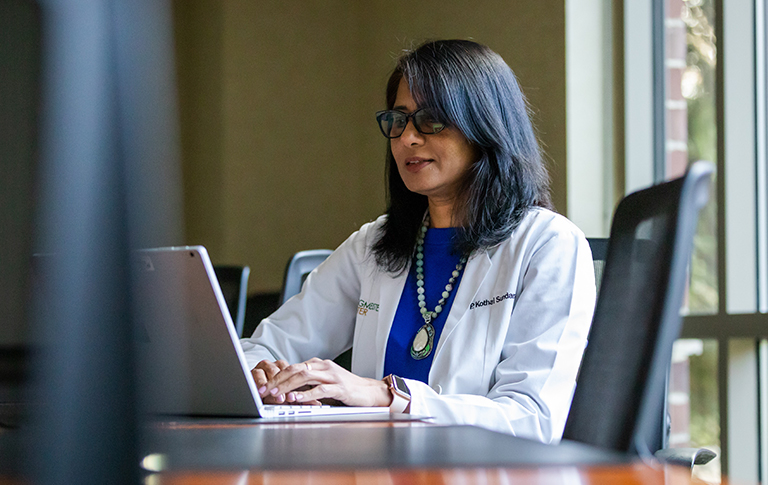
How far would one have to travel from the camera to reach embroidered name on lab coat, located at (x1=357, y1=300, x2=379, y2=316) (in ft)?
5.38

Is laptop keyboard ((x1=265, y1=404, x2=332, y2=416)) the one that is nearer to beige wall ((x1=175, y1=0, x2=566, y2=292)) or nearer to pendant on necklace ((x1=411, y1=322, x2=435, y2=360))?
pendant on necklace ((x1=411, y1=322, x2=435, y2=360))

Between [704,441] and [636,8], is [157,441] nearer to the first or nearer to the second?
[704,441]

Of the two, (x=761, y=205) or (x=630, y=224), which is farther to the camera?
(x=761, y=205)

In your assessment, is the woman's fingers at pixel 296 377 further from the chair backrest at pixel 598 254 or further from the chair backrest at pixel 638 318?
the chair backrest at pixel 598 254

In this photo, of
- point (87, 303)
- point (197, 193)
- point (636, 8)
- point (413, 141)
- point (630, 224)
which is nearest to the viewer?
point (87, 303)

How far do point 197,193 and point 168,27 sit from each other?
3.81 m

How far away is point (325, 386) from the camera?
119cm

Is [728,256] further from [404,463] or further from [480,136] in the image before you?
[404,463]

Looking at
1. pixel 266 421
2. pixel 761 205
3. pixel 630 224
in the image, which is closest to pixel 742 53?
pixel 761 205

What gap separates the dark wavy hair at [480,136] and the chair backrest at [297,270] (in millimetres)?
425

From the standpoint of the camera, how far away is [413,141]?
166cm

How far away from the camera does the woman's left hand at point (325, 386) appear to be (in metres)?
1.19

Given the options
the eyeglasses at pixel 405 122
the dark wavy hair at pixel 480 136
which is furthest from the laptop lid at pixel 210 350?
the eyeglasses at pixel 405 122

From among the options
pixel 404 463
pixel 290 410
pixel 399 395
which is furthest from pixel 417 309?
pixel 404 463
